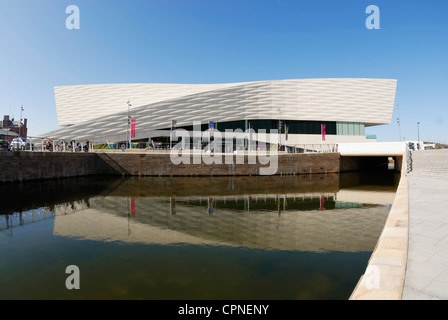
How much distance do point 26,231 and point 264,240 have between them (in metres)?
8.70

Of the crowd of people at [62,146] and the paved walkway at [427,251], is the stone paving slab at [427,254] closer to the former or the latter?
the paved walkway at [427,251]

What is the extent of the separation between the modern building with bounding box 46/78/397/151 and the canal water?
39.0 meters

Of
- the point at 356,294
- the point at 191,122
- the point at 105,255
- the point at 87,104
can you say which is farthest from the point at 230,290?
the point at 87,104

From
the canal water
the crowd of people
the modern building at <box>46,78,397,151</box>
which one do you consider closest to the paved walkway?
the canal water

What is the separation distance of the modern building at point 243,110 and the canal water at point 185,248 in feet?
128

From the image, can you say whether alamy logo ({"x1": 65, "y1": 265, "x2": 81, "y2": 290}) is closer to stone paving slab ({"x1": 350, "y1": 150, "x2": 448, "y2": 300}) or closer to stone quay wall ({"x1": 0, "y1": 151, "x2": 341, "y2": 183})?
stone paving slab ({"x1": 350, "y1": 150, "x2": 448, "y2": 300})

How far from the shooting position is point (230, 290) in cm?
493

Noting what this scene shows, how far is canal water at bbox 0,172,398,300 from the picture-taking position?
16.5 feet

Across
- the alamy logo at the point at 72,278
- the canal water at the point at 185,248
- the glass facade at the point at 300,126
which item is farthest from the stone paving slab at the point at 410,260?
the glass facade at the point at 300,126

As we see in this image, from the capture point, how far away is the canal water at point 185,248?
16.5 ft

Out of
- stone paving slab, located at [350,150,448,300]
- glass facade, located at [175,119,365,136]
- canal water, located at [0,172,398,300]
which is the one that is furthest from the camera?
glass facade, located at [175,119,365,136]

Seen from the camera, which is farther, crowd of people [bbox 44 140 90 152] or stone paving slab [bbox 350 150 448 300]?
crowd of people [bbox 44 140 90 152]

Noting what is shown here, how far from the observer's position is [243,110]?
5375 cm
